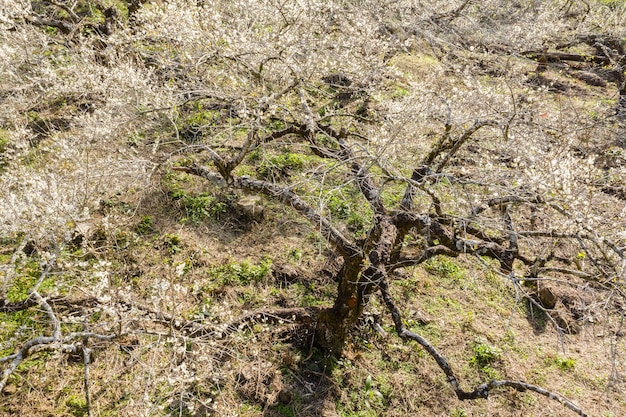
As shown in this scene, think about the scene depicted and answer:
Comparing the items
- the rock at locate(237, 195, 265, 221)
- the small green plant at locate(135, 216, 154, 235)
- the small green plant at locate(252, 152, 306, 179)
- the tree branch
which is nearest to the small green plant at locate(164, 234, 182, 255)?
the small green plant at locate(135, 216, 154, 235)

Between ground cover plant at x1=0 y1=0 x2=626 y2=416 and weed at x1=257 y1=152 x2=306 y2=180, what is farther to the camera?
weed at x1=257 y1=152 x2=306 y2=180

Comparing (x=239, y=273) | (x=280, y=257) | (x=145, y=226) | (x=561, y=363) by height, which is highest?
(x=561, y=363)

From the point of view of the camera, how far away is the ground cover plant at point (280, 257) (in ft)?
12.5

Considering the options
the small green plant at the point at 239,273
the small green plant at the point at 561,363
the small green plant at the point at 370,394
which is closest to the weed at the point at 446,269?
the small green plant at the point at 561,363

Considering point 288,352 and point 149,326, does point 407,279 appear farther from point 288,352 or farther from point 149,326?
point 149,326

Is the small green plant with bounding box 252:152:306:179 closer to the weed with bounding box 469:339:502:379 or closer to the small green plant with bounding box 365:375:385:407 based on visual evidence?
the small green plant with bounding box 365:375:385:407

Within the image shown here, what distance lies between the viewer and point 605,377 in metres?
5.09

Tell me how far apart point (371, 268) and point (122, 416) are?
A: 289 centimetres

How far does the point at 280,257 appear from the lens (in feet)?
18.9

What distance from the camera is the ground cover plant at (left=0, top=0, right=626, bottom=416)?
3814mm

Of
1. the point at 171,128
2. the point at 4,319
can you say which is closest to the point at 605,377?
the point at 4,319

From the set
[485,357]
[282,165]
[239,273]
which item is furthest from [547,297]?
[282,165]

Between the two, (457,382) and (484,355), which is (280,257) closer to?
(457,382)

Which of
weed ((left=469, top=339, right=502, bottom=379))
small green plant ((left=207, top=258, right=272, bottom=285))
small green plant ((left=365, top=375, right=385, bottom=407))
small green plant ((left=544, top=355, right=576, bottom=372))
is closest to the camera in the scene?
small green plant ((left=365, top=375, right=385, bottom=407))
